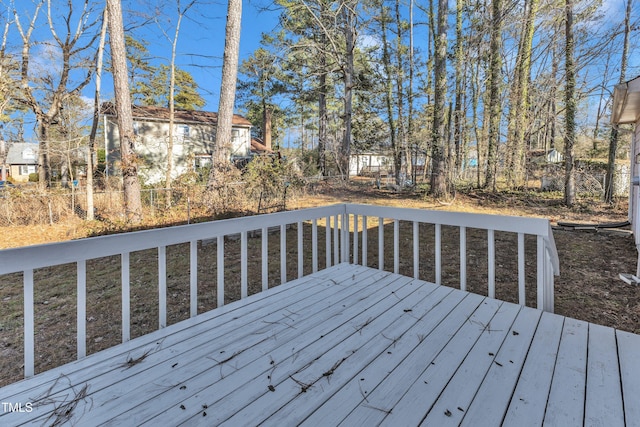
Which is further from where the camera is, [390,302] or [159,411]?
[390,302]

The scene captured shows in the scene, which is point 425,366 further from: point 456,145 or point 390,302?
point 456,145

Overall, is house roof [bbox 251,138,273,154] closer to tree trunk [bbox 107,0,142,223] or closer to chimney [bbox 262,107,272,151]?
chimney [bbox 262,107,272,151]

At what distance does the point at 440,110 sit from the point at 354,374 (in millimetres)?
10135

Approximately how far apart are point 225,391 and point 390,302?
1445 mm

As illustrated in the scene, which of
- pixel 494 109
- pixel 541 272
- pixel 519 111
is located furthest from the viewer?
pixel 494 109

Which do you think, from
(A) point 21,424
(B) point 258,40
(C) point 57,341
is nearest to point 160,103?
(B) point 258,40

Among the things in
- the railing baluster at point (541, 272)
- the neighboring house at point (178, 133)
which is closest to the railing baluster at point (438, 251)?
the railing baluster at point (541, 272)

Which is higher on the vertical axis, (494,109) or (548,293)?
(494,109)

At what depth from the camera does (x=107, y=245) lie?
1806mm

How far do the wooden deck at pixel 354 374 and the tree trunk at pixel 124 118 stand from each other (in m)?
6.12

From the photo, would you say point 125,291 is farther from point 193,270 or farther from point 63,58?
point 63,58

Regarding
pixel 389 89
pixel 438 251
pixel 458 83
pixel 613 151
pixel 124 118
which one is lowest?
pixel 438 251

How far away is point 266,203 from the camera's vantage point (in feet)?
23.6

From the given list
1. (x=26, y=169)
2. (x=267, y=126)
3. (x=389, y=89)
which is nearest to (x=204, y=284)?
(x=389, y=89)
